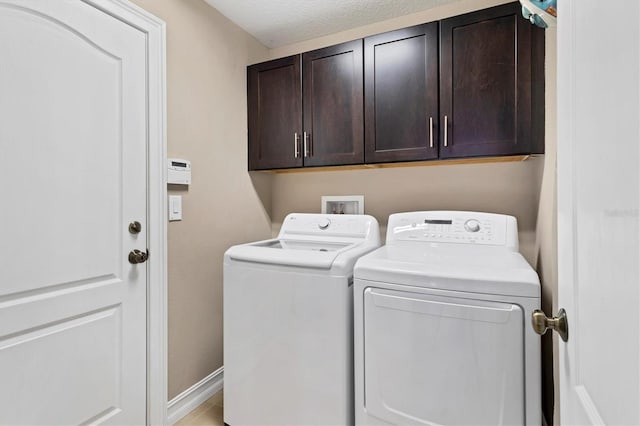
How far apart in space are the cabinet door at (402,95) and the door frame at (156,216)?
112cm

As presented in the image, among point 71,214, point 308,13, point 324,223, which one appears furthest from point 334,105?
point 71,214

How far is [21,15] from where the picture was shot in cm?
115

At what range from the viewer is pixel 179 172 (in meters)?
1.76

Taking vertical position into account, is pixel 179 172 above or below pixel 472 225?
above

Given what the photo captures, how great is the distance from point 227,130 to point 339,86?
0.78m

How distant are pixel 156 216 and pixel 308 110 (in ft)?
3.62

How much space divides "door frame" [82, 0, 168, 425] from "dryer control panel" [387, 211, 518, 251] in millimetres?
1278

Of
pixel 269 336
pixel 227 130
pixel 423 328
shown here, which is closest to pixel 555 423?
pixel 423 328

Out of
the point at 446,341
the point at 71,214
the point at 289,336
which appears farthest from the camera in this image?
the point at 289,336

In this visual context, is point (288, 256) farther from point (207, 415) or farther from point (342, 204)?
point (207, 415)

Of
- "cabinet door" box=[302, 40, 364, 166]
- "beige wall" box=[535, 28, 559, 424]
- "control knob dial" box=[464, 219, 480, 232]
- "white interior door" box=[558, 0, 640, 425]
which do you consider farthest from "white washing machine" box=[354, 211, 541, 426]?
"cabinet door" box=[302, 40, 364, 166]

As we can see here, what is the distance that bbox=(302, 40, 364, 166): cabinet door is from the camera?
192 centimetres

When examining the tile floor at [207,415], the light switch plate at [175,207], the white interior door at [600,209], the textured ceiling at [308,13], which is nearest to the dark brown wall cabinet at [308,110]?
the textured ceiling at [308,13]

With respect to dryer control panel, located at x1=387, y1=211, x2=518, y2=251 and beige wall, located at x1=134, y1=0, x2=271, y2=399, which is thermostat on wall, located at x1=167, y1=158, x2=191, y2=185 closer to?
beige wall, located at x1=134, y1=0, x2=271, y2=399
